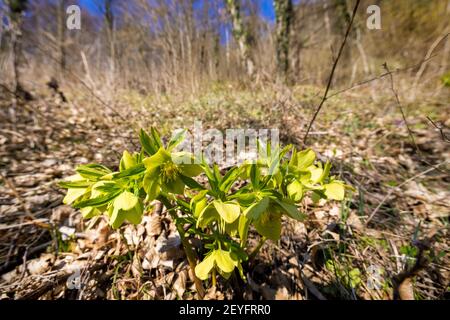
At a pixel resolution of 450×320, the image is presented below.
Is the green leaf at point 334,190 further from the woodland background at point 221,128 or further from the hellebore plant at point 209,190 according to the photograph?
the woodland background at point 221,128

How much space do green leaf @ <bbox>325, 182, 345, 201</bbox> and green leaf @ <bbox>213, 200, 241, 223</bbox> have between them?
0.94ft

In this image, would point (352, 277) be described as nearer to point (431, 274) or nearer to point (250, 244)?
point (431, 274)

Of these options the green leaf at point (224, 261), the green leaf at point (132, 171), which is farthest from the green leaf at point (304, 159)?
the green leaf at point (132, 171)

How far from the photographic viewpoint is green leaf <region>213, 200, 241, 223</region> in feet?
2.04

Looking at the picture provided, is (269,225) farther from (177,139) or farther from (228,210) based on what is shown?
(177,139)

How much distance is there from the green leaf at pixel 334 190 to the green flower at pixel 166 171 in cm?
39

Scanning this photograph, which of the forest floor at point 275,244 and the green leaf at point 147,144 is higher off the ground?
the green leaf at point 147,144

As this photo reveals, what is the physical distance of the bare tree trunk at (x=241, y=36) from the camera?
121 inches

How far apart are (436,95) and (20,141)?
5035 millimetres

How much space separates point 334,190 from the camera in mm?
733

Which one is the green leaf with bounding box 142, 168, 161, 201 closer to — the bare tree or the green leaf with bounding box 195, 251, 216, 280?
the green leaf with bounding box 195, 251, 216, 280

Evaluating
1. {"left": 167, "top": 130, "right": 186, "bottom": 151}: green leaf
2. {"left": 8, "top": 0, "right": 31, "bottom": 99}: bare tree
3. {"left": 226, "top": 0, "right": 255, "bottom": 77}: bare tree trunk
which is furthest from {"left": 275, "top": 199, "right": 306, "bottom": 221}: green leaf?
{"left": 8, "top": 0, "right": 31, "bottom": 99}: bare tree

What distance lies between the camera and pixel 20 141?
2170 millimetres

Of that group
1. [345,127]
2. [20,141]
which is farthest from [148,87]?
[345,127]
